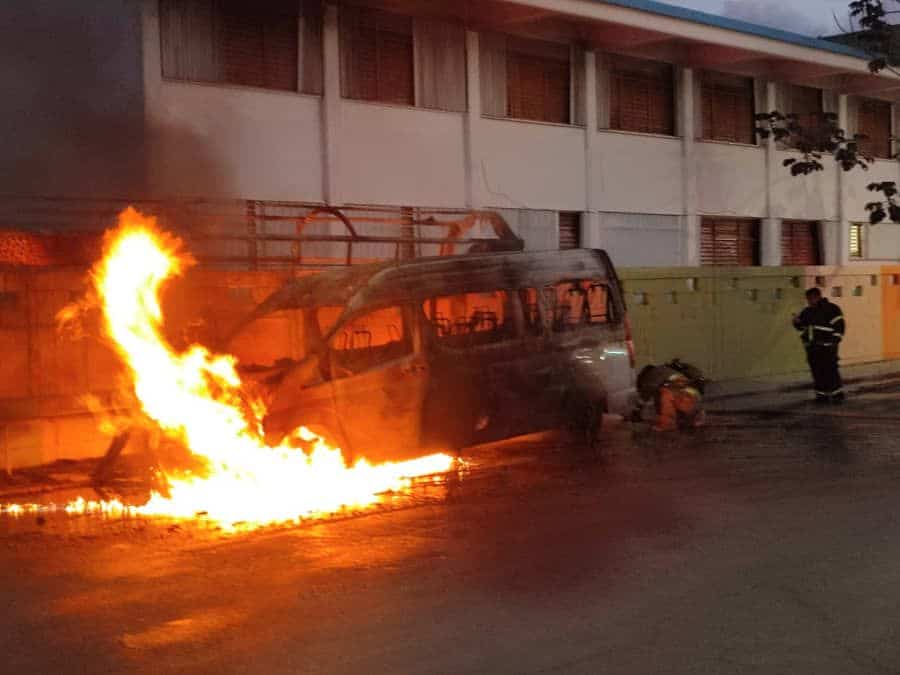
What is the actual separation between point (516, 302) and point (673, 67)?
1245cm

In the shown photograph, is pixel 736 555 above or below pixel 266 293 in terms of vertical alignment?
below

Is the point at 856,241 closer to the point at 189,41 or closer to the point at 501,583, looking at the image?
the point at 189,41

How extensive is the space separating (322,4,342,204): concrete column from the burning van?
17.6ft

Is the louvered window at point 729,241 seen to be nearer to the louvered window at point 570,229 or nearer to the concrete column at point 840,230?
the concrete column at point 840,230

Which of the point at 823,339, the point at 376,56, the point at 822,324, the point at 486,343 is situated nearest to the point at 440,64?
the point at 376,56

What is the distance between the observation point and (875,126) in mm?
27844

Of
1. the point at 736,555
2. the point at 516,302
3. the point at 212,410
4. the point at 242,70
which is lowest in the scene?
the point at 736,555

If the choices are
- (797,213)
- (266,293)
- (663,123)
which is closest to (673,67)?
(663,123)

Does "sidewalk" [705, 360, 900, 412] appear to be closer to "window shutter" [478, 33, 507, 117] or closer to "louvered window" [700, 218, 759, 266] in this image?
"louvered window" [700, 218, 759, 266]

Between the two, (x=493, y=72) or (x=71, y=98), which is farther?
(x=493, y=72)

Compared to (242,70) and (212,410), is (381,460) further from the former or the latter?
(242,70)

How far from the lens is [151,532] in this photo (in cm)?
861

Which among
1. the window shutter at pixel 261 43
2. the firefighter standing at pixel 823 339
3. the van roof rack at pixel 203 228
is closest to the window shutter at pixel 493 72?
the window shutter at pixel 261 43

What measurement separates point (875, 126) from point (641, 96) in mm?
8841
